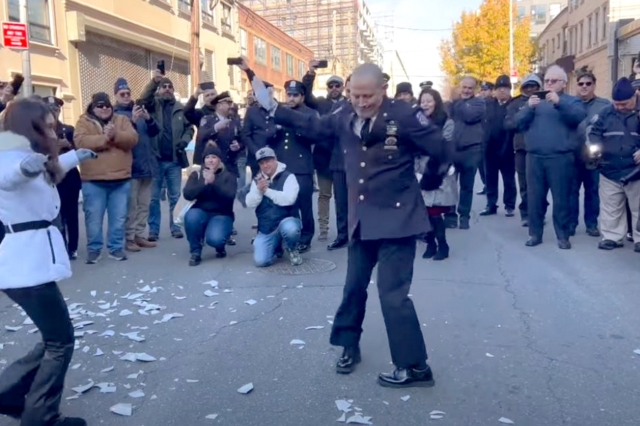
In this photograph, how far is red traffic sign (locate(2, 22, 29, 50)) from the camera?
1273 cm

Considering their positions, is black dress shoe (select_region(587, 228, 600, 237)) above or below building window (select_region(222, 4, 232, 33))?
below

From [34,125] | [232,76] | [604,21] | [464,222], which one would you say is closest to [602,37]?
[604,21]

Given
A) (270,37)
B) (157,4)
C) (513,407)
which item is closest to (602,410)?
(513,407)

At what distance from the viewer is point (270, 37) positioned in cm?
4631

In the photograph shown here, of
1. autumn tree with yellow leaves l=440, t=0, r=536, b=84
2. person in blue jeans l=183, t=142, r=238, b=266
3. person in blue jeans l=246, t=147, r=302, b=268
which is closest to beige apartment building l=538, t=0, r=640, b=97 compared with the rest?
autumn tree with yellow leaves l=440, t=0, r=536, b=84

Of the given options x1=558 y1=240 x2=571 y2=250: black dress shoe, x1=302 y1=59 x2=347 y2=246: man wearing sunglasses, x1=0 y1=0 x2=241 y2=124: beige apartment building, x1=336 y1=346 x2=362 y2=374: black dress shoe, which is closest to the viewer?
x1=336 y1=346 x2=362 y2=374: black dress shoe

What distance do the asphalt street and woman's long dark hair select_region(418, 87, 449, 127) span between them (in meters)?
1.60

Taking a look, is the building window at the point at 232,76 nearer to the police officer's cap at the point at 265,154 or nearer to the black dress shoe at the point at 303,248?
the black dress shoe at the point at 303,248

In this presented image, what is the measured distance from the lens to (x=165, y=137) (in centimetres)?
938

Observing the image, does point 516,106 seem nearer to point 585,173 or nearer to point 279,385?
point 585,173

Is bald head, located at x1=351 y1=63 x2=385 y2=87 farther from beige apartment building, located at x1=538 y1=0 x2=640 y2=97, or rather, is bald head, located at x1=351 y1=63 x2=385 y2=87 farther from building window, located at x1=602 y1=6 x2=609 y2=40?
building window, located at x1=602 y1=6 x2=609 y2=40

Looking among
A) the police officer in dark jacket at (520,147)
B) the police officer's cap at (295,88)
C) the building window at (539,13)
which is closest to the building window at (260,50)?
the police officer in dark jacket at (520,147)

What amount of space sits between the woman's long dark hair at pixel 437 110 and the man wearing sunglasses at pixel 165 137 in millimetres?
3419

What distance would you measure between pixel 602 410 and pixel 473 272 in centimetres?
338
